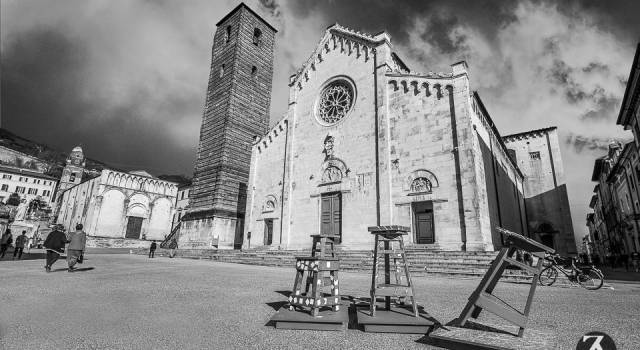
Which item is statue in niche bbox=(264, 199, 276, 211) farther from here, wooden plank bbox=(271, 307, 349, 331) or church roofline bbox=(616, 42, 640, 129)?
church roofline bbox=(616, 42, 640, 129)

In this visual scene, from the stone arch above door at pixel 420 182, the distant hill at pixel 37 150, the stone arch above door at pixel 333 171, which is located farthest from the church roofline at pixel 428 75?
the distant hill at pixel 37 150

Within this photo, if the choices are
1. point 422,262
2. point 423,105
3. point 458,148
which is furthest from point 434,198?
point 423,105

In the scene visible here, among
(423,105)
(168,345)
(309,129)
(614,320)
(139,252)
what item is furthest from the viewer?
(139,252)

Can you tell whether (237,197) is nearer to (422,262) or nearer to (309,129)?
(309,129)

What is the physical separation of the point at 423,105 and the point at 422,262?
9.16 m

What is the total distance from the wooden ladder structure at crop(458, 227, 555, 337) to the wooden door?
13335mm

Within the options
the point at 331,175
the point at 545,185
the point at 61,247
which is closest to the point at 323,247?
the point at 61,247

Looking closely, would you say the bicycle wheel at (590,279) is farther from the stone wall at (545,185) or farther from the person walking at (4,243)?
the person walking at (4,243)

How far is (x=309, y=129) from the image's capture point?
2311 centimetres

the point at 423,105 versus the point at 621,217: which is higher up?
the point at 423,105

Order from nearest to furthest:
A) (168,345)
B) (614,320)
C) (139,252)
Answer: (168,345) < (614,320) < (139,252)

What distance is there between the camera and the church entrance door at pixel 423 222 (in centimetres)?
1631

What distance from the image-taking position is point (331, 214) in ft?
65.3

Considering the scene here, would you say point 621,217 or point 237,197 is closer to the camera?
point 237,197
